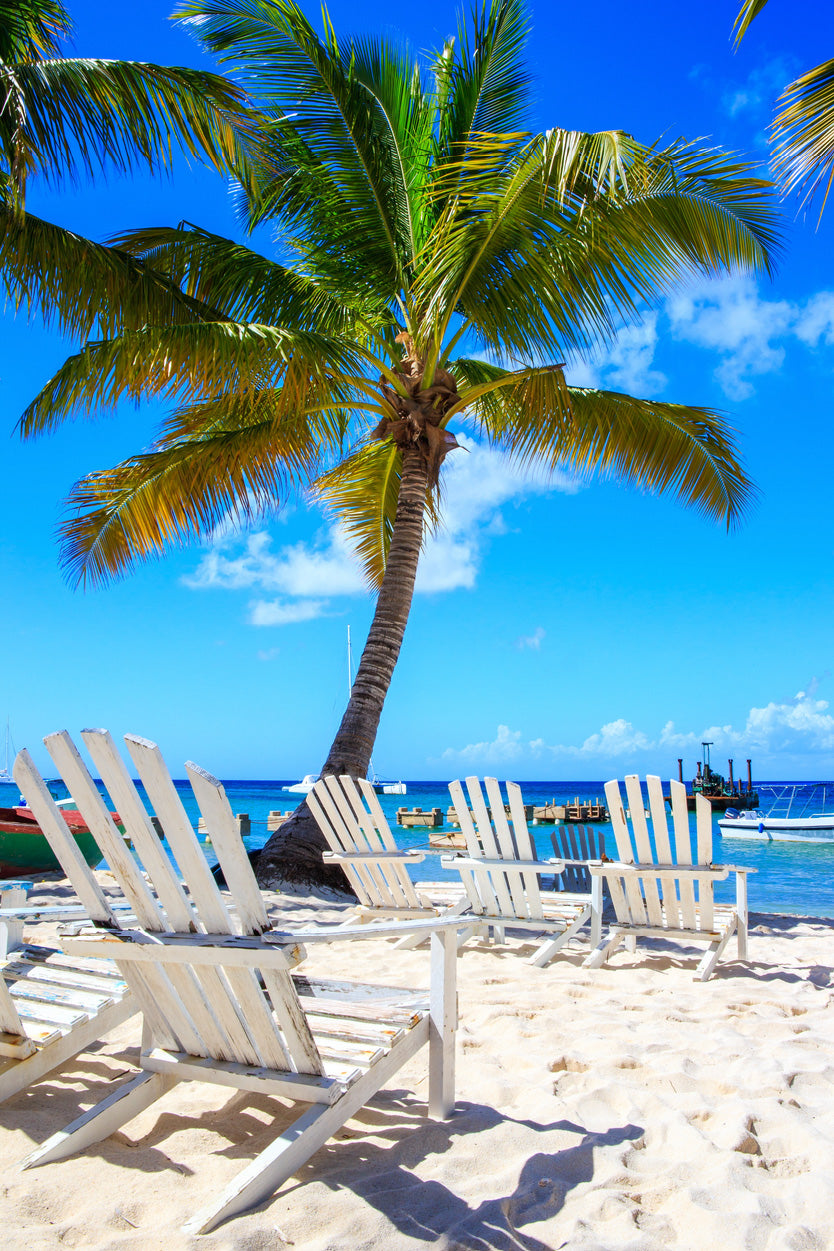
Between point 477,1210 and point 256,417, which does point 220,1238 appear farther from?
point 256,417

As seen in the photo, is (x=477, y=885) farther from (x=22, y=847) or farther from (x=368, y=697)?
(x=22, y=847)

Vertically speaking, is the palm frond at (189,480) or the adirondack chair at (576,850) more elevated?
the palm frond at (189,480)

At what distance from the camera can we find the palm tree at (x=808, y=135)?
4.83 meters

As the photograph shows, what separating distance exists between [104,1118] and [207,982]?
589 mm

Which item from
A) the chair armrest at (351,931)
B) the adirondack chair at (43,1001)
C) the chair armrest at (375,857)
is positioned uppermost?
the chair armrest at (351,931)

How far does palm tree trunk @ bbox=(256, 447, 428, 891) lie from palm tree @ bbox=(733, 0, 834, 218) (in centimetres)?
468

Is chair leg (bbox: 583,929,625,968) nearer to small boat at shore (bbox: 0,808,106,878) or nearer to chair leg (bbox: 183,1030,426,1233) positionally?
chair leg (bbox: 183,1030,426,1233)

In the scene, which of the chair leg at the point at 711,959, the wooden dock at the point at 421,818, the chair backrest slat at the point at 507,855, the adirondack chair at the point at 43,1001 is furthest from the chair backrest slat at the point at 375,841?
the wooden dock at the point at 421,818

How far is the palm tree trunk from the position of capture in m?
7.58

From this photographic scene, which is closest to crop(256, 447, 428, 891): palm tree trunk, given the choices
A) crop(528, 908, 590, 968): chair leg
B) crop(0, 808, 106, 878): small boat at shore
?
crop(0, 808, 106, 878): small boat at shore

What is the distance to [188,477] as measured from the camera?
9023 mm

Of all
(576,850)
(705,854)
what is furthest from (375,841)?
(576,850)

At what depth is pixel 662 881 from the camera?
4.60 m

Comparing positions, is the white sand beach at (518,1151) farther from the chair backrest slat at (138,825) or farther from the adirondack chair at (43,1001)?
the chair backrest slat at (138,825)
